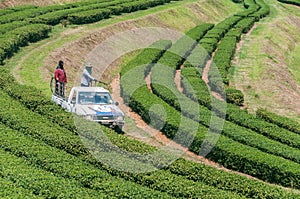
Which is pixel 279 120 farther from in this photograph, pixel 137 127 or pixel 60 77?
pixel 60 77

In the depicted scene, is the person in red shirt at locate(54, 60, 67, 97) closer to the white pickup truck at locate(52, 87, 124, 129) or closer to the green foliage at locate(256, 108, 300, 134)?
the white pickup truck at locate(52, 87, 124, 129)

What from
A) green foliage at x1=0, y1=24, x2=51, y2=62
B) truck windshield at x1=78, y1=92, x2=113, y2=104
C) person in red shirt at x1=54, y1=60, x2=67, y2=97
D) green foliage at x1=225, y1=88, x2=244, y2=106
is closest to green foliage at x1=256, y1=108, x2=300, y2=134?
green foliage at x1=225, y1=88, x2=244, y2=106

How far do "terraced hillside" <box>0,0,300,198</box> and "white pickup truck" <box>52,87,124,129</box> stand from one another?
0.79 m

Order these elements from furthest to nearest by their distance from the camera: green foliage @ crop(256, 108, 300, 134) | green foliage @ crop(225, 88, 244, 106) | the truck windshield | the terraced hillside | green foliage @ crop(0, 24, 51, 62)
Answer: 1. green foliage @ crop(0, 24, 51, 62)
2. green foliage @ crop(225, 88, 244, 106)
3. green foliage @ crop(256, 108, 300, 134)
4. the truck windshield
5. the terraced hillside

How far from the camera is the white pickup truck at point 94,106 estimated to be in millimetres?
21172

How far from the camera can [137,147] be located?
18625mm

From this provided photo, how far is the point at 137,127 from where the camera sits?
24078 mm

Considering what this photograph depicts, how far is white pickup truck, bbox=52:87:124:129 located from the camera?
21172 millimetres

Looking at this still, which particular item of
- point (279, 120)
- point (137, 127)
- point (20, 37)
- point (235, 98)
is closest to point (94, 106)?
point (137, 127)

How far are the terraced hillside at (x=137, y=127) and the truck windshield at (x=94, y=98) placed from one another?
1.34 metres

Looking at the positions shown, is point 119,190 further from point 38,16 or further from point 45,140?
point 38,16

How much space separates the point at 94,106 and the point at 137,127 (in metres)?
3.12

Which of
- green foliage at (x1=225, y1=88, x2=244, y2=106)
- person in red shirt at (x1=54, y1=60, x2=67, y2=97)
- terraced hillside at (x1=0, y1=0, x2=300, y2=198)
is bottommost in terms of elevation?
green foliage at (x1=225, y1=88, x2=244, y2=106)

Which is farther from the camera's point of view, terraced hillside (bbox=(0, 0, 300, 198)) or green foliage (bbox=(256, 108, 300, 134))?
green foliage (bbox=(256, 108, 300, 134))
